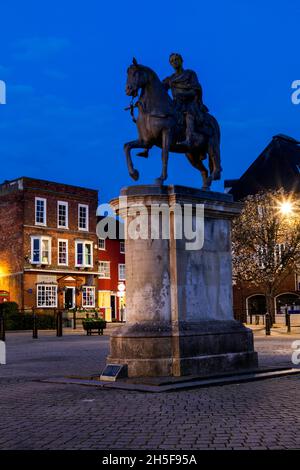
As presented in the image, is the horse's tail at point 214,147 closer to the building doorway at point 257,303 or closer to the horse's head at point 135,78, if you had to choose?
the horse's head at point 135,78

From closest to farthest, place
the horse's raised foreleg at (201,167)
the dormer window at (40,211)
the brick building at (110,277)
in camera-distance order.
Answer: the horse's raised foreleg at (201,167), the dormer window at (40,211), the brick building at (110,277)

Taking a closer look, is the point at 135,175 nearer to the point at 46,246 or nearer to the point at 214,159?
the point at 214,159

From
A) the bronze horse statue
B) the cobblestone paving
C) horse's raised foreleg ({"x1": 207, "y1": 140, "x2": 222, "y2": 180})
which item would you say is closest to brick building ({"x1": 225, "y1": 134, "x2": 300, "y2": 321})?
horse's raised foreleg ({"x1": 207, "y1": 140, "x2": 222, "y2": 180})

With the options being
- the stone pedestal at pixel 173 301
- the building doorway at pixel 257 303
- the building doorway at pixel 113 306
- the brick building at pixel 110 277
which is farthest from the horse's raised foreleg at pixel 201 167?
the building doorway at pixel 113 306

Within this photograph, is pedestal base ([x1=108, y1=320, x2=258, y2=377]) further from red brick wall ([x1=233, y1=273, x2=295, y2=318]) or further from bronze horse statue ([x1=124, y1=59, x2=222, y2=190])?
red brick wall ([x1=233, y1=273, x2=295, y2=318])

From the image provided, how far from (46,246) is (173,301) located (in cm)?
4245

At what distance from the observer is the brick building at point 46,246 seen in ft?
169

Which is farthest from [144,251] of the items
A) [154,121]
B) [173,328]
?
[154,121]

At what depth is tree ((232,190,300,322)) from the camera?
117ft

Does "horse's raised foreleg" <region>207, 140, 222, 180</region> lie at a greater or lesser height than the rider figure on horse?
lesser

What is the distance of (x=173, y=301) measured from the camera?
11.8 metres

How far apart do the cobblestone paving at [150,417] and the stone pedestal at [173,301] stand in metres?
1.22

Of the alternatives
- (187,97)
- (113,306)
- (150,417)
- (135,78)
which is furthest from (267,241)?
(150,417)

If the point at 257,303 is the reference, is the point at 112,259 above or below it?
above
